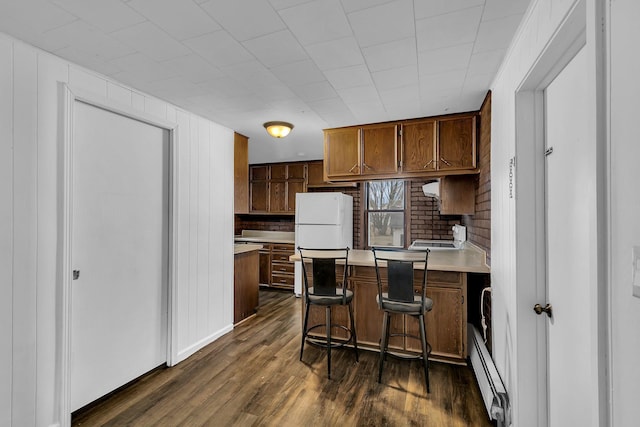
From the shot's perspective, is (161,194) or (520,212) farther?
(161,194)

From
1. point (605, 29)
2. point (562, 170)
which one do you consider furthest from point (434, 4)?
point (562, 170)

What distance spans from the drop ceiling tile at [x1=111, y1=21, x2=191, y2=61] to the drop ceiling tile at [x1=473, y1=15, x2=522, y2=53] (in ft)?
5.38

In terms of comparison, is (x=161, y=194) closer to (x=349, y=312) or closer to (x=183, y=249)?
(x=183, y=249)

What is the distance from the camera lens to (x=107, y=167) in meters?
2.24

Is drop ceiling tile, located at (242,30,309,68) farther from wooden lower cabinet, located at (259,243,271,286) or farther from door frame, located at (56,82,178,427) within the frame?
wooden lower cabinet, located at (259,243,271,286)

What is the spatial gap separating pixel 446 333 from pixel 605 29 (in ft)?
8.09

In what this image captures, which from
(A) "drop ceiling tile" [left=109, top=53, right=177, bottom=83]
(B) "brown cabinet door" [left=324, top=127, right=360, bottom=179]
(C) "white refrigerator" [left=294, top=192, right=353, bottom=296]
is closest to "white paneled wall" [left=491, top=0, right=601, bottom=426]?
(B) "brown cabinet door" [left=324, top=127, right=360, bottom=179]

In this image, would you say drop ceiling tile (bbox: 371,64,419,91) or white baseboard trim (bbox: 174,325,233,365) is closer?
drop ceiling tile (bbox: 371,64,419,91)

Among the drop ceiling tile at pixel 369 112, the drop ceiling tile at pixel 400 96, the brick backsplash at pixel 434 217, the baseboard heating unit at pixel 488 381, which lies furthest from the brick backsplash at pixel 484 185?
the drop ceiling tile at pixel 369 112

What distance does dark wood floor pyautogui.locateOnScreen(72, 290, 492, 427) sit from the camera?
6.56 ft

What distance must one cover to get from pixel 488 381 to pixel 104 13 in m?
2.99

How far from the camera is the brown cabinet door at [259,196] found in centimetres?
605

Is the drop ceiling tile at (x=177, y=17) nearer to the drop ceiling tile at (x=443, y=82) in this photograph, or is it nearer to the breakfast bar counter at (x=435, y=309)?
the drop ceiling tile at (x=443, y=82)

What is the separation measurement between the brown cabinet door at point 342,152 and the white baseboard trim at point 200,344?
203 cm
